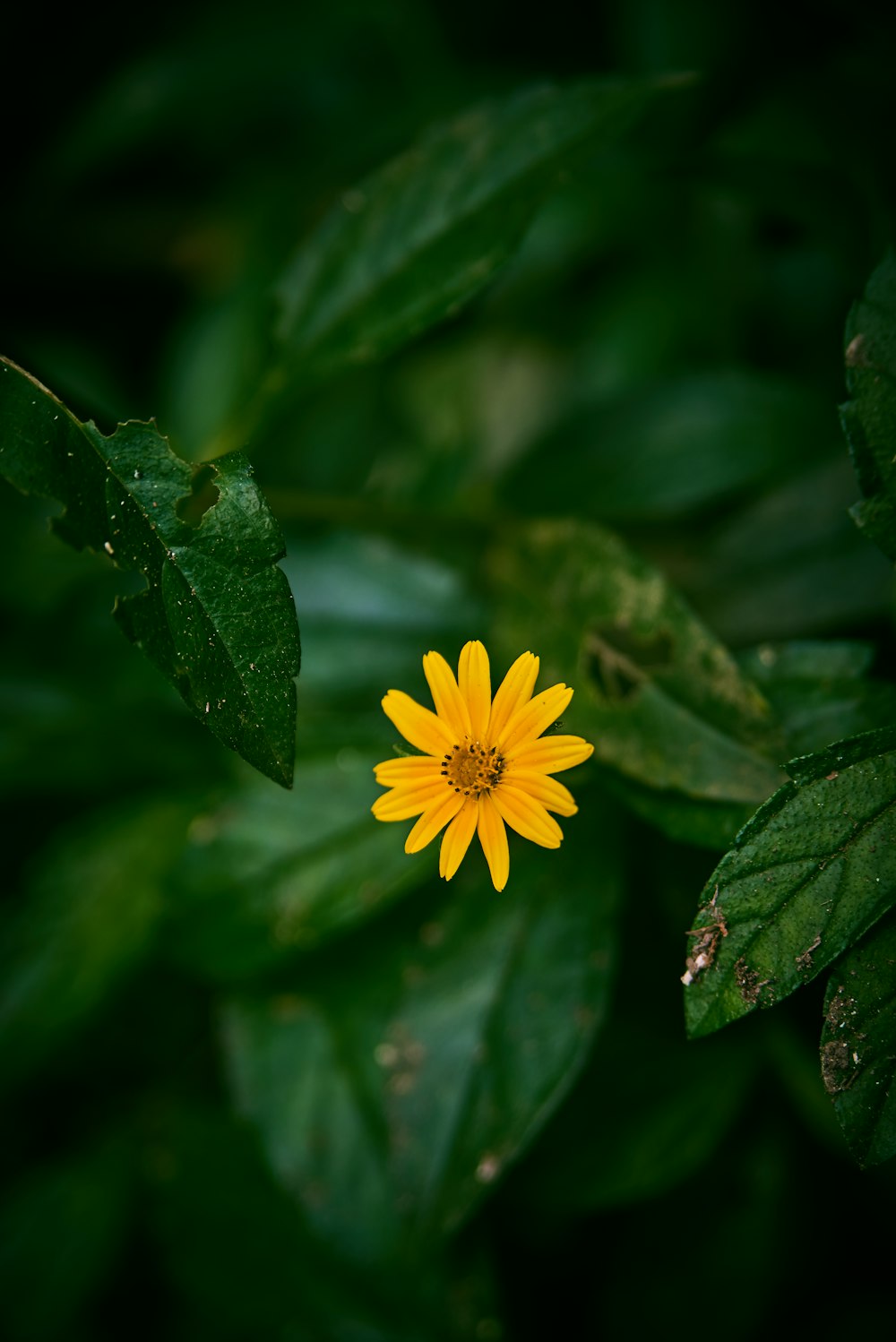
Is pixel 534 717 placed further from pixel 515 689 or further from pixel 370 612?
pixel 370 612

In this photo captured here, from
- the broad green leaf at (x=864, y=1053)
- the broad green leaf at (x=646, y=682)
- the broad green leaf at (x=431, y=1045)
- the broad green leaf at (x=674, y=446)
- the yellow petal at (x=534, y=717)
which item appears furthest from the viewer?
the broad green leaf at (x=674, y=446)

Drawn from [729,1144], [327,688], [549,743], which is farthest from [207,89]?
[729,1144]

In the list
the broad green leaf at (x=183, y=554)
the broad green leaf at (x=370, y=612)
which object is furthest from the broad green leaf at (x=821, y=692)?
the broad green leaf at (x=370, y=612)

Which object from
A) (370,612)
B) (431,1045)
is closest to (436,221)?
(370,612)

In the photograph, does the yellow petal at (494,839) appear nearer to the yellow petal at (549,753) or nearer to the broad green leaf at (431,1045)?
the yellow petal at (549,753)

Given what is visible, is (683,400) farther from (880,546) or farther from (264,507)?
(264,507)

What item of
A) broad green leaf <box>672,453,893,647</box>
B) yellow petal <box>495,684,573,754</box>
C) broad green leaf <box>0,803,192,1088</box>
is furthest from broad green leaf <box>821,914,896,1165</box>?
broad green leaf <box>0,803,192,1088</box>
